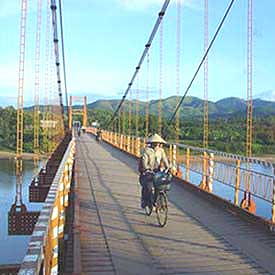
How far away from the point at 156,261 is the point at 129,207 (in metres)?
2.82

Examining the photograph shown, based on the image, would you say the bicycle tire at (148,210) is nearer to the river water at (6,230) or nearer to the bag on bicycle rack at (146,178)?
the bag on bicycle rack at (146,178)

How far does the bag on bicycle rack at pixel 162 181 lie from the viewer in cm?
619

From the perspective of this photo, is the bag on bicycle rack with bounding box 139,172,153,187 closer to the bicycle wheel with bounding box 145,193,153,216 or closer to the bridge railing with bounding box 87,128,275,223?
the bicycle wheel with bounding box 145,193,153,216

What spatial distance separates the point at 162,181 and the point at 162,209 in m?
0.35

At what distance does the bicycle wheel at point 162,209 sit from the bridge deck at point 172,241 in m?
0.09

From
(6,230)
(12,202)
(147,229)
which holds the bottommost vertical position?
(6,230)

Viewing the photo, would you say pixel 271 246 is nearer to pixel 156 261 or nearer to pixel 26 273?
Result: pixel 156 261

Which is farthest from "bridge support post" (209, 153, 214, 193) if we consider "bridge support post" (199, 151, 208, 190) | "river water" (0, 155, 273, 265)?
"river water" (0, 155, 273, 265)

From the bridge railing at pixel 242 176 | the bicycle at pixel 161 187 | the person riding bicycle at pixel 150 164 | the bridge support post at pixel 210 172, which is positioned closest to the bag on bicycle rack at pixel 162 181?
the bicycle at pixel 161 187

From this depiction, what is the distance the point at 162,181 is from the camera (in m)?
6.18

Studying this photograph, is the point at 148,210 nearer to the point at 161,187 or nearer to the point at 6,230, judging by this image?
the point at 161,187

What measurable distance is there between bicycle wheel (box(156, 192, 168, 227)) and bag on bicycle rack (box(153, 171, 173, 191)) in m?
0.09

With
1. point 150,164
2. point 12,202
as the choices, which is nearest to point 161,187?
point 150,164

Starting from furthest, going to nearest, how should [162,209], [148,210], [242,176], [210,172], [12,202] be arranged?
[12,202], [210,172], [242,176], [148,210], [162,209]
